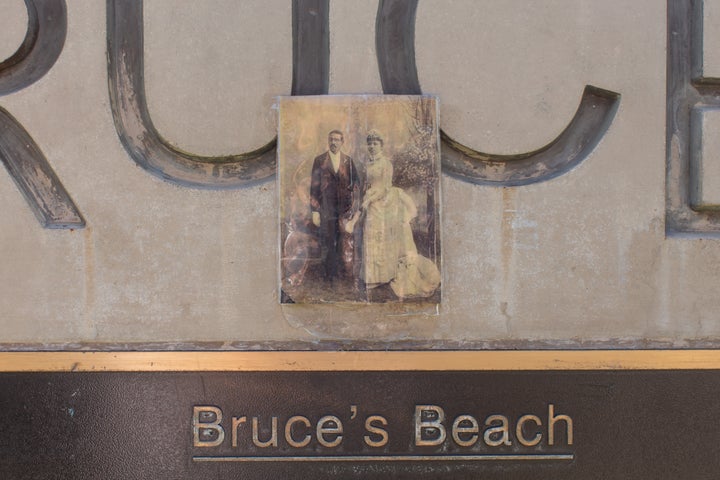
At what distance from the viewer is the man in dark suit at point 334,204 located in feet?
8.56

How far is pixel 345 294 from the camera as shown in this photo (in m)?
2.62

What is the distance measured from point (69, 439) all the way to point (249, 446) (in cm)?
90

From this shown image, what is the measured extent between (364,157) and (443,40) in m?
0.70

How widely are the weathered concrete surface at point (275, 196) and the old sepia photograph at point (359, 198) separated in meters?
0.10

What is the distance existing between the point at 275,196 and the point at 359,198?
0.42 meters

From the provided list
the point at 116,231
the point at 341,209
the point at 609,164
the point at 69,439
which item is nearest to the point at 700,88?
the point at 609,164

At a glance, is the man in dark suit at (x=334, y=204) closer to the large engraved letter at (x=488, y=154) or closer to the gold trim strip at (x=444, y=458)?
the large engraved letter at (x=488, y=154)

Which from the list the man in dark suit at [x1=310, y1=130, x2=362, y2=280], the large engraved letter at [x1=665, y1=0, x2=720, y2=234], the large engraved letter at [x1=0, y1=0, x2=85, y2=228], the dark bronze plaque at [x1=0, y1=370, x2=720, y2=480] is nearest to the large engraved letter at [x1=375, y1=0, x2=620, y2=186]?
the large engraved letter at [x1=665, y1=0, x2=720, y2=234]

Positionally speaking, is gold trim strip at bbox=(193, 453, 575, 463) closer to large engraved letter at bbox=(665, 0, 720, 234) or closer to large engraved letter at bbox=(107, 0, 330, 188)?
large engraved letter at bbox=(665, 0, 720, 234)

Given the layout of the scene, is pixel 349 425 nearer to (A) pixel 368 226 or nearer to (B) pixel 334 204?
(A) pixel 368 226

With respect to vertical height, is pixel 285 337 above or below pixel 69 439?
above

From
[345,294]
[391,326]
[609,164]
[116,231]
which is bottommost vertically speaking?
[391,326]

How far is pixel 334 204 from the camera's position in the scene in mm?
2615

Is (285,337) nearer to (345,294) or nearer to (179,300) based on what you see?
(345,294)
